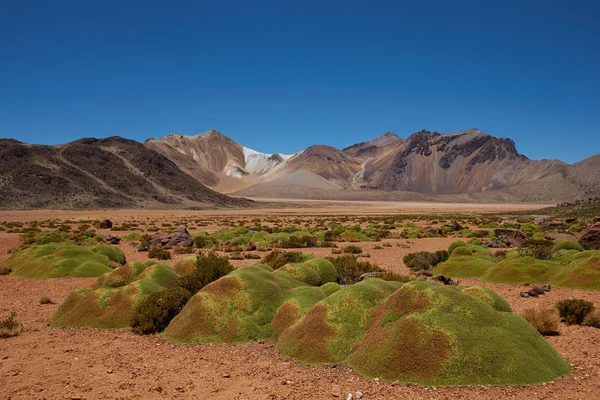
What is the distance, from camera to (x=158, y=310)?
948 centimetres

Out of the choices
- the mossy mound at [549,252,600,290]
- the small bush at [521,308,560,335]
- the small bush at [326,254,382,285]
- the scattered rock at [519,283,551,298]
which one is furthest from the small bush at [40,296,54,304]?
the mossy mound at [549,252,600,290]

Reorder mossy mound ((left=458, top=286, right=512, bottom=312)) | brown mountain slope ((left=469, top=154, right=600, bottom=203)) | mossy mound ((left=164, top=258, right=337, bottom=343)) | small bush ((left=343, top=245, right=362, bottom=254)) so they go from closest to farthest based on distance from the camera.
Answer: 1. mossy mound ((left=458, top=286, right=512, bottom=312))
2. mossy mound ((left=164, top=258, right=337, bottom=343))
3. small bush ((left=343, top=245, right=362, bottom=254))
4. brown mountain slope ((left=469, top=154, right=600, bottom=203))

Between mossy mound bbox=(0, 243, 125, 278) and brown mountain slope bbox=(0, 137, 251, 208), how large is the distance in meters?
80.9

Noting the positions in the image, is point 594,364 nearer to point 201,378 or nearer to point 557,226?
point 201,378

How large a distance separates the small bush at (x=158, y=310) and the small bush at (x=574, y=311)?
8.57 meters

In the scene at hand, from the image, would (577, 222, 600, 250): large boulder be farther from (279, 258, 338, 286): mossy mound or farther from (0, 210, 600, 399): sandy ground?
(279, 258, 338, 286): mossy mound

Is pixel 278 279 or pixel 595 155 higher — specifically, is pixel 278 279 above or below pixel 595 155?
below

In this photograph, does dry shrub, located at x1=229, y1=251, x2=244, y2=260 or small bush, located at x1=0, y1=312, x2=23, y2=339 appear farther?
dry shrub, located at x1=229, y1=251, x2=244, y2=260

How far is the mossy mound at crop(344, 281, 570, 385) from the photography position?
6305 mm

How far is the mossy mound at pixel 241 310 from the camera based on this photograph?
28.0 ft

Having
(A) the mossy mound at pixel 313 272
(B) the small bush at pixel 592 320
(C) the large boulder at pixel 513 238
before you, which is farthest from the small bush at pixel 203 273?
(C) the large boulder at pixel 513 238

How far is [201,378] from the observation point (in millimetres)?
6887

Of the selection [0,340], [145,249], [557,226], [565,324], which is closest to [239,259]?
[145,249]

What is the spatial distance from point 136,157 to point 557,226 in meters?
120
